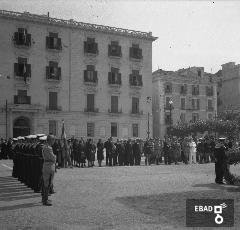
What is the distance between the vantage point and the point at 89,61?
44969mm

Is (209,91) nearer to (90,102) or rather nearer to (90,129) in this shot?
(90,102)

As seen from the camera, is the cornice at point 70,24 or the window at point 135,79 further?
the window at point 135,79

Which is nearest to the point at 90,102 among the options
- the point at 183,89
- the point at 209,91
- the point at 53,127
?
the point at 53,127

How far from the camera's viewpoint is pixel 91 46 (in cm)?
4506

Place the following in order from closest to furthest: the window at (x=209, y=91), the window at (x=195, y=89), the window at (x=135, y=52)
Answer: the window at (x=135, y=52), the window at (x=195, y=89), the window at (x=209, y=91)

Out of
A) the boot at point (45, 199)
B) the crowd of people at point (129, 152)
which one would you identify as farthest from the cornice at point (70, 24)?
the boot at point (45, 199)

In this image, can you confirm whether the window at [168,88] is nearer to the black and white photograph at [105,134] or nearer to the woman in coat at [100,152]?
the black and white photograph at [105,134]

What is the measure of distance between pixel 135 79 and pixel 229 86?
93.3 ft

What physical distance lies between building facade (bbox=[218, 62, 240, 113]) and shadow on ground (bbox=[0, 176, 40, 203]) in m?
57.2

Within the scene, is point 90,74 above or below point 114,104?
above

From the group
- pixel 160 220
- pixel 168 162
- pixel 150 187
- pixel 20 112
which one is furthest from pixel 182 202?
pixel 20 112

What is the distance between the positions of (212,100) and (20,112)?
34.9 m

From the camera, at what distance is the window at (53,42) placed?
4288 centimetres

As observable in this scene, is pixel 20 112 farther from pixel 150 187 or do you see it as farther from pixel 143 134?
pixel 150 187
